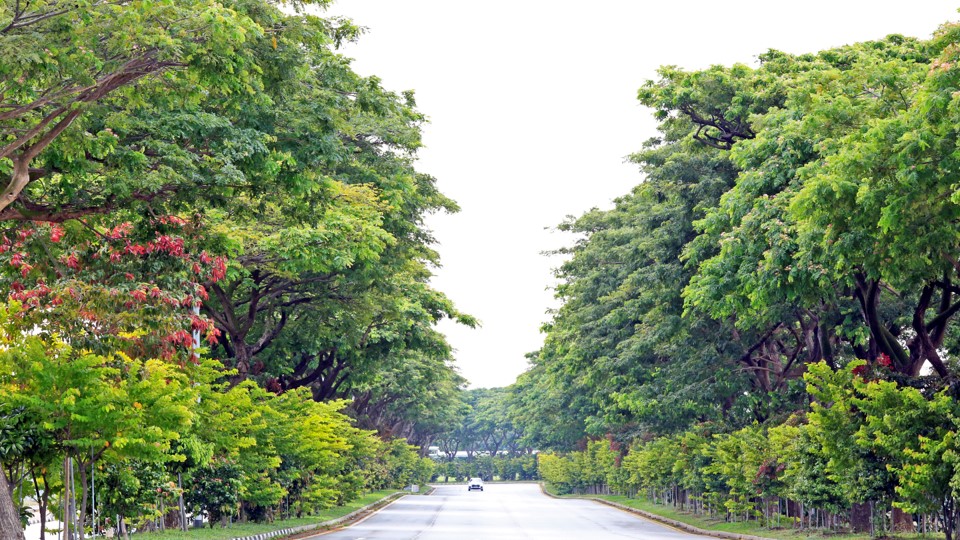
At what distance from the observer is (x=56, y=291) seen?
14.7 metres

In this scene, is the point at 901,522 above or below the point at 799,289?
below

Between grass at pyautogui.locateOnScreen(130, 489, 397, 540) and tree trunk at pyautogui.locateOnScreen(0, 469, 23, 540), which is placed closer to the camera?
tree trunk at pyautogui.locateOnScreen(0, 469, 23, 540)

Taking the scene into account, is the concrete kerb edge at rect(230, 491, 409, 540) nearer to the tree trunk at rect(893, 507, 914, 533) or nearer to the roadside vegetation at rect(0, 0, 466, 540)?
the roadside vegetation at rect(0, 0, 466, 540)

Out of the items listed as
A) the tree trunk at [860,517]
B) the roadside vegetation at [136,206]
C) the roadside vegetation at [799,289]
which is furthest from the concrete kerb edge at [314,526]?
the tree trunk at [860,517]

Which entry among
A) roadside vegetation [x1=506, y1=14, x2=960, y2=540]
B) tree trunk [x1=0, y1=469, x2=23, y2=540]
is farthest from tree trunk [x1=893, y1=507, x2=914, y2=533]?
tree trunk [x1=0, y1=469, x2=23, y2=540]

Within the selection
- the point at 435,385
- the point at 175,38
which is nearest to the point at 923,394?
the point at 175,38

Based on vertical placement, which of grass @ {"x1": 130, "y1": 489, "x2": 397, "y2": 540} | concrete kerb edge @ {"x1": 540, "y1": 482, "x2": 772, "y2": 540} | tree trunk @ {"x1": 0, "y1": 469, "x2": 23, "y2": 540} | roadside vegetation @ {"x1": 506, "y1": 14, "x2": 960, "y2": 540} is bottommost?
concrete kerb edge @ {"x1": 540, "y1": 482, "x2": 772, "y2": 540}

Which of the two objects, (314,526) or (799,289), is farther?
(314,526)

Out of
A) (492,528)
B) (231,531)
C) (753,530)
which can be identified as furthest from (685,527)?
(231,531)

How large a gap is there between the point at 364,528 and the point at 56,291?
69.9 ft

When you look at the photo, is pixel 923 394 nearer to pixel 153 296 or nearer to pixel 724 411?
pixel 153 296

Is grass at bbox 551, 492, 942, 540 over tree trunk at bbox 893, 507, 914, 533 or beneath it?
beneath

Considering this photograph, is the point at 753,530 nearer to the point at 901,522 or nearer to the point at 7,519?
the point at 901,522

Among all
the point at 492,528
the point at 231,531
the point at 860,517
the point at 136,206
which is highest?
the point at 136,206
